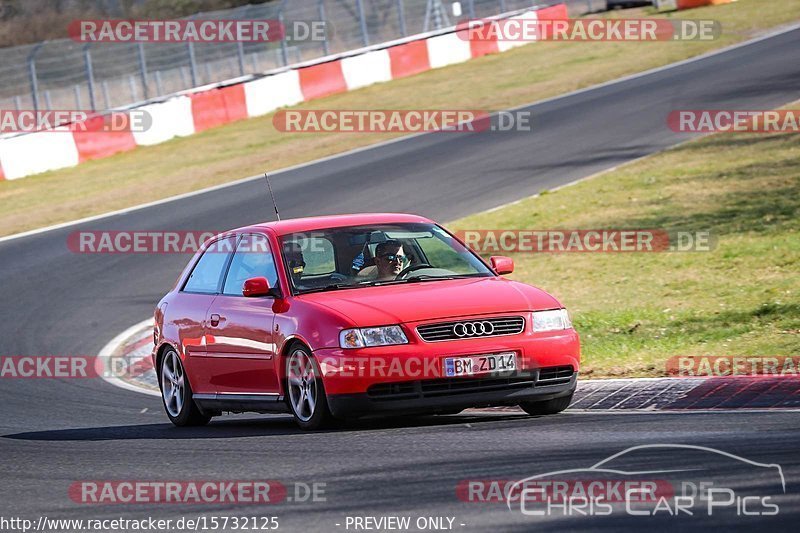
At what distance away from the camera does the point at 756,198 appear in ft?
60.8

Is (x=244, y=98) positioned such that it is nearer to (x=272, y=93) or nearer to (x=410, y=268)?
(x=272, y=93)

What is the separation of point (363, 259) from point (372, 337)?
1.29m

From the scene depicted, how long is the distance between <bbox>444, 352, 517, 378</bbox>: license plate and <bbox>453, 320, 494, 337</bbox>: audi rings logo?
15cm

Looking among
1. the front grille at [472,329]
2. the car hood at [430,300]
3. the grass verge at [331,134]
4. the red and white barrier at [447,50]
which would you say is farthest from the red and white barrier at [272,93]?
the front grille at [472,329]

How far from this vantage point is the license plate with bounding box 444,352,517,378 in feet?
28.7

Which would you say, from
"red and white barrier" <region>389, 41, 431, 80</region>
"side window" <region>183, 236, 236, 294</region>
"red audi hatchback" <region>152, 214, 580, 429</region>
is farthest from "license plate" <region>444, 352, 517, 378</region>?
"red and white barrier" <region>389, 41, 431, 80</region>

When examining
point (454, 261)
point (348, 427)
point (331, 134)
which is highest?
point (454, 261)

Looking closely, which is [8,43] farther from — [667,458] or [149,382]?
[667,458]

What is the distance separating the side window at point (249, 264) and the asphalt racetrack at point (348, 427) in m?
1.04

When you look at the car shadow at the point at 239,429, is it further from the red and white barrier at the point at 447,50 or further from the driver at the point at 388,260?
the red and white barrier at the point at 447,50

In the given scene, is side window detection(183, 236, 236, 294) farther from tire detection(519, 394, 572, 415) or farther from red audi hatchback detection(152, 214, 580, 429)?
tire detection(519, 394, 572, 415)

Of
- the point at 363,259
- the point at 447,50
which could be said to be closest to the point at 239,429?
the point at 363,259

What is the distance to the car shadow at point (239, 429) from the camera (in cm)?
932

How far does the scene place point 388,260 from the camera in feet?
32.5
